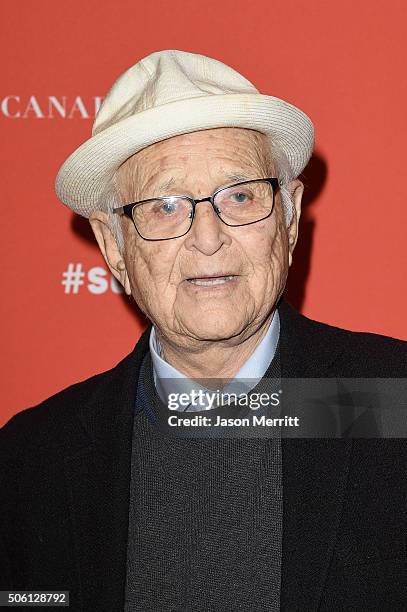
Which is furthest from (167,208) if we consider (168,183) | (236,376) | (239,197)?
(236,376)

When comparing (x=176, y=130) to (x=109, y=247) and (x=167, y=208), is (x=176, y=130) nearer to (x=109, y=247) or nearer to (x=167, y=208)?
(x=167, y=208)

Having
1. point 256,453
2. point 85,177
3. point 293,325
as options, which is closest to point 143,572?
point 256,453

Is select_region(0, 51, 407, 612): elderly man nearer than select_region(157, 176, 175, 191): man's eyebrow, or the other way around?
select_region(0, 51, 407, 612): elderly man

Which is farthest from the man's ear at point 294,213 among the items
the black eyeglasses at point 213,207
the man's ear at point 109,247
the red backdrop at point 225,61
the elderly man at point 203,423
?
the man's ear at point 109,247

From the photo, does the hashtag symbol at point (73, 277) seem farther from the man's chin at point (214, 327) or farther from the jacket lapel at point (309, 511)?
the jacket lapel at point (309, 511)

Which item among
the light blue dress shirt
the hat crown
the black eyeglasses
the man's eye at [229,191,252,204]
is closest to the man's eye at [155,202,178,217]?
the black eyeglasses

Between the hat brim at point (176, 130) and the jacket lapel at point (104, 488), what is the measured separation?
1.49 feet

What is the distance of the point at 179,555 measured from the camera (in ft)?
6.66

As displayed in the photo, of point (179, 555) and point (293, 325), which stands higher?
point (293, 325)

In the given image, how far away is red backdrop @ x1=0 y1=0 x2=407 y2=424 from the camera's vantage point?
251 cm

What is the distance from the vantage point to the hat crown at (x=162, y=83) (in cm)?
214

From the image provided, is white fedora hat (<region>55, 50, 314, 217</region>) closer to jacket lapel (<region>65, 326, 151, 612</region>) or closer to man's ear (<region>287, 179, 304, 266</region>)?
man's ear (<region>287, 179, 304, 266</region>)

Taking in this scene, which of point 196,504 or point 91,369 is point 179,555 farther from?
point 91,369

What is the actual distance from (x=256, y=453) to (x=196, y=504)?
0.18 metres
